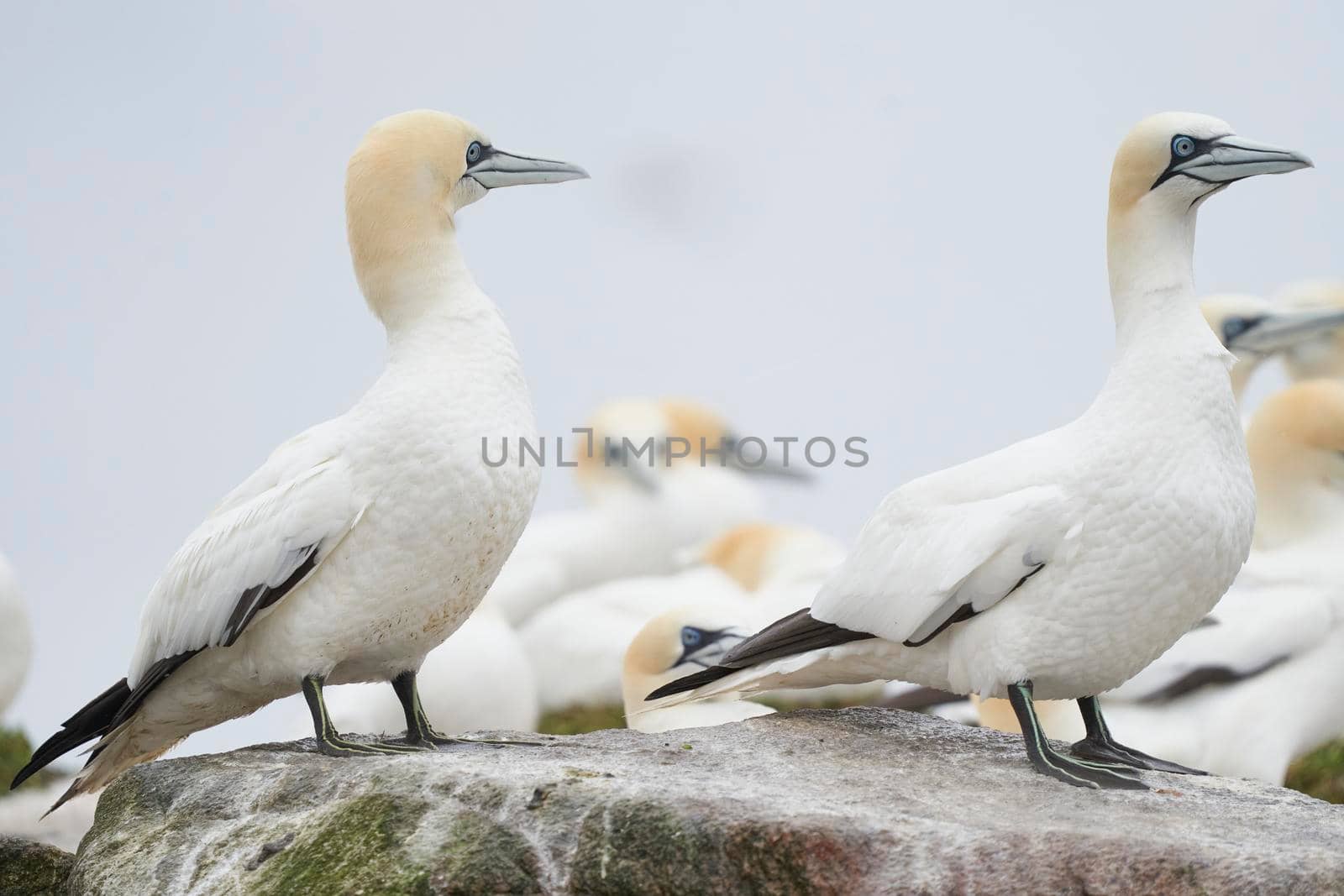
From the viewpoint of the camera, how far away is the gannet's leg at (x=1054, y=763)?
14.9 feet

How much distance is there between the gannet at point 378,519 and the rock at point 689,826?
276 millimetres

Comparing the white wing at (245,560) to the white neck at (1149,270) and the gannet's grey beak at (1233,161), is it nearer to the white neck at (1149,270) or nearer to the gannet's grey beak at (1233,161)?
the white neck at (1149,270)

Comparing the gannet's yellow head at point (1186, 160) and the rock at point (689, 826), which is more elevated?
the gannet's yellow head at point (1186, 160)

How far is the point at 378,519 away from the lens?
4.63 metres

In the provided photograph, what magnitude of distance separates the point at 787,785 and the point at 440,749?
42.5 inches

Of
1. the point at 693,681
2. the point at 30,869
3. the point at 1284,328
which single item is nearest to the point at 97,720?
the point at 30,869

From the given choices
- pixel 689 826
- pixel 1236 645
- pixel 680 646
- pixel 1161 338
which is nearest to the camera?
pixel 689 826

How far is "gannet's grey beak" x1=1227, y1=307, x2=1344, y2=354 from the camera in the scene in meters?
9.59

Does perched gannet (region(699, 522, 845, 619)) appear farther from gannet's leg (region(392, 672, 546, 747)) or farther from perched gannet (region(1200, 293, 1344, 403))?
gannet's leg (region(392, 672, 546, 747))

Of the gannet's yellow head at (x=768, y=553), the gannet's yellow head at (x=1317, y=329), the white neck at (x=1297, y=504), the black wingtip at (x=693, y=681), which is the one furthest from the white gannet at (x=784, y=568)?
the black wingtip at (x=693, y=681)

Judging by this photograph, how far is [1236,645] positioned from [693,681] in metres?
A: 3.54

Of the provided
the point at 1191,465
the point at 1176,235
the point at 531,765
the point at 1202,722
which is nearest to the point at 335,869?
the point at 531,765

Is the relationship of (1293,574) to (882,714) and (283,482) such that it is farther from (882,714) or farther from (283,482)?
(283,482)

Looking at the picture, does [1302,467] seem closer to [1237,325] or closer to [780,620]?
[1237,325]
